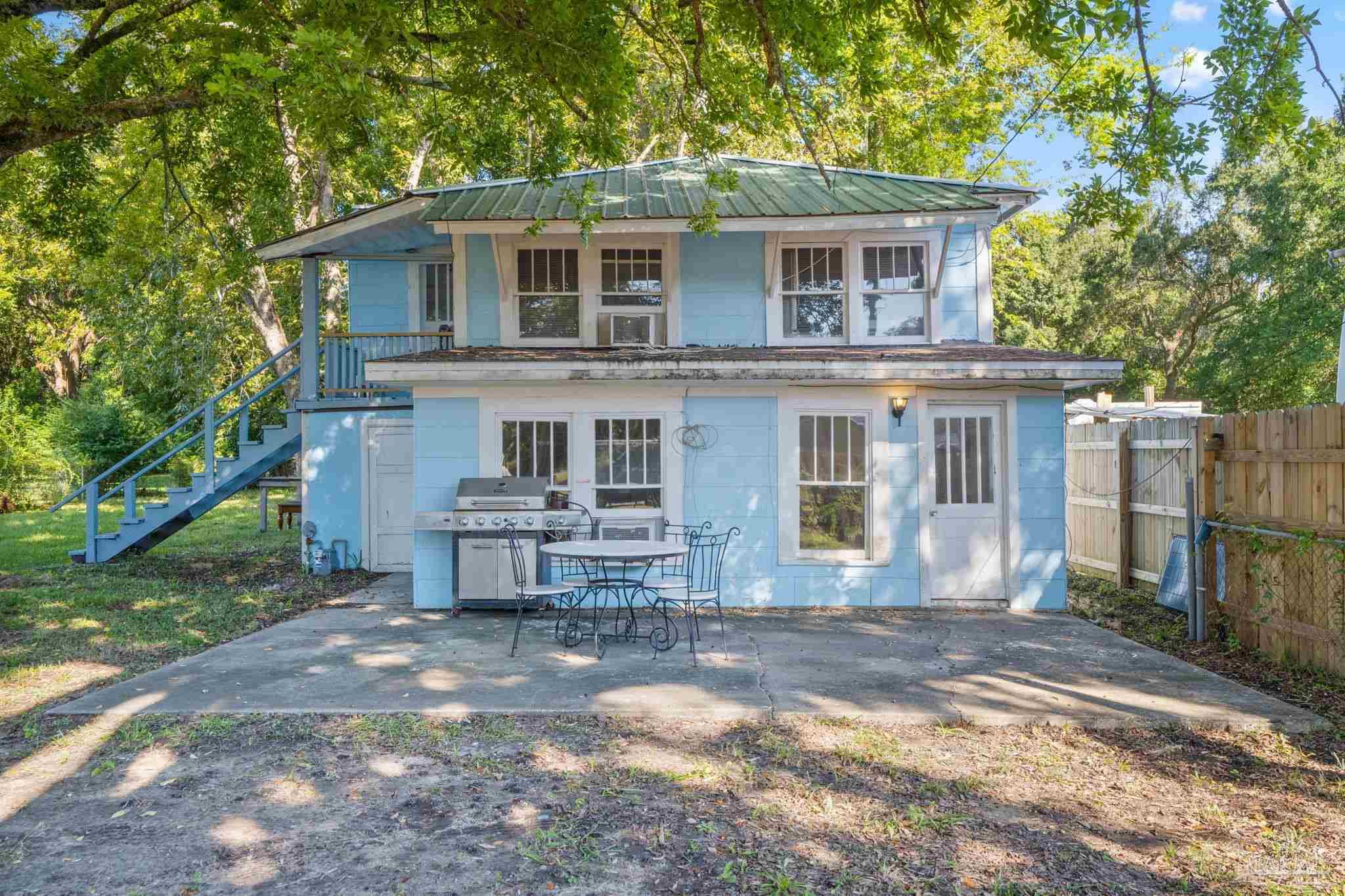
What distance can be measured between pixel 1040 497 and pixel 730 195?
4933 millimetres

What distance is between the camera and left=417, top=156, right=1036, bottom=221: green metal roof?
9836 mm

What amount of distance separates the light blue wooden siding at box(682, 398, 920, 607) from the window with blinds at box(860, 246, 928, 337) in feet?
4.85

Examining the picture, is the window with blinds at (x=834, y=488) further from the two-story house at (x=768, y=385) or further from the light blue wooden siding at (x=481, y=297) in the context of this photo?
the light blue wooden siding at (x=481, y=297)

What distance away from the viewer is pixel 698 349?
32.0 feet

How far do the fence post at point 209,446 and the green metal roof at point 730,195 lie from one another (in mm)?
4782

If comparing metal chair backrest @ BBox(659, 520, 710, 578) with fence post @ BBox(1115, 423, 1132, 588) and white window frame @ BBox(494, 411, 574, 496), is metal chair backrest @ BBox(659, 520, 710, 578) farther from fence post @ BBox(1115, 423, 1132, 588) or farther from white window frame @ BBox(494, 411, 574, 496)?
fence post @ BBox(1115, 423, 1132, 588)

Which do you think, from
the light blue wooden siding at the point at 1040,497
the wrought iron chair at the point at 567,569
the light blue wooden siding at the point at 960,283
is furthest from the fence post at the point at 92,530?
the light blue wooden siding at the point at 1040,497

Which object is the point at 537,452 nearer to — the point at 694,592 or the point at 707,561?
the point at 707,561

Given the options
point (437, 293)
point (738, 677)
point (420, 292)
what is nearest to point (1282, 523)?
point (738, 677)

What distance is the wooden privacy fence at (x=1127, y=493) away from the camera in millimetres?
9531

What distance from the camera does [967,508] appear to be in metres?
9.45

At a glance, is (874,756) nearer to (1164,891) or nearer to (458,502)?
(1164,891)

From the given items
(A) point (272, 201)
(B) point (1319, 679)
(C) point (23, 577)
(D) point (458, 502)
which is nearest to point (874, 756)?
(B) point (1319, 679)

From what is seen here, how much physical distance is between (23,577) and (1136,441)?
1420 centimetres
